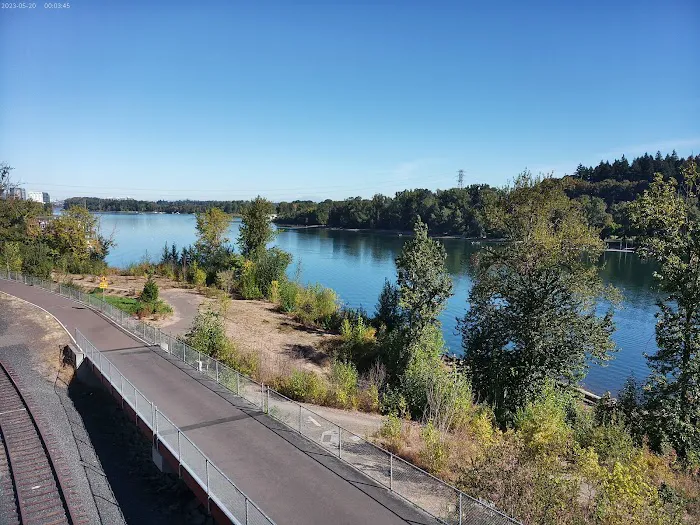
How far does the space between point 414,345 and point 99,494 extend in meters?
14.6

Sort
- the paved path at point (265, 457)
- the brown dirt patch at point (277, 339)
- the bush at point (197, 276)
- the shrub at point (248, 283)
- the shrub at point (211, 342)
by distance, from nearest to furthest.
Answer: the paved path at point (265, 457) < the shrub at point (211, 342) < the brown dirt patch at point (277, 339) < the shrub at point (248, 283) < the bush at point (197, 276)

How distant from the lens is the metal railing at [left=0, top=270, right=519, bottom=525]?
10759 mm

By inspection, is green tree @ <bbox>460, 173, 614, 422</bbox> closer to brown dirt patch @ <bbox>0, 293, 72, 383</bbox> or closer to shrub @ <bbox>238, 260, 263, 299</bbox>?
brown dirt patch @ <bbox>0, 293, 72, 383</bbox>

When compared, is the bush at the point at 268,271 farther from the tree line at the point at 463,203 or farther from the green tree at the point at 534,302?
the tree line at the point at 463,203

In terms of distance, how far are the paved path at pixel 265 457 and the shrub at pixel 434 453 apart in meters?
2.60

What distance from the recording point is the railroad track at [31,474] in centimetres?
1337

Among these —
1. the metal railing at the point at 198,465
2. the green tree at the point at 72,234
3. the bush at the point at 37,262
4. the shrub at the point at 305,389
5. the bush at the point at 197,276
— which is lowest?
the shrub at the point at 305,389

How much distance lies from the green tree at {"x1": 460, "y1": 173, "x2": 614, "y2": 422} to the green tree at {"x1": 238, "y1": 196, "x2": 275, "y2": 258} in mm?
32164

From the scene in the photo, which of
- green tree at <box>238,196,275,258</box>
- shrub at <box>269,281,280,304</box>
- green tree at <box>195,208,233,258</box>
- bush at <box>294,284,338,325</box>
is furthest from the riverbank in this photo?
bush at <box>294,284,338,325</box>

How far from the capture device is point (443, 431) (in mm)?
16469

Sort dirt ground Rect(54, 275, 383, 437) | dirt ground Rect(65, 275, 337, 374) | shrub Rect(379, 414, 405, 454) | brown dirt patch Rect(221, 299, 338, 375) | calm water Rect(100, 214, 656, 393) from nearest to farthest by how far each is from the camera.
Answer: shrub Rect(379, 414, 405, 454)
dirt ground Rect(54, 275, 383, 437)
brown dirt patch Rect(221, 299, 338, 375)
dirt ground Rect(65, 275, 337, 374)
calm water Rect(100, 214, 656, 393)

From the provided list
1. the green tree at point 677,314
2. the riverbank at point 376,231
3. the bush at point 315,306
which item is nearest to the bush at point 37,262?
the bush at point 315,306

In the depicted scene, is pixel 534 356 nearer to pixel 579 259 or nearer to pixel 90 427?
pixel 579 259

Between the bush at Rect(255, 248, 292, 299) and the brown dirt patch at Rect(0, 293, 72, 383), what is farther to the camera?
the bush at Rect(255, 248, 292, 299)
